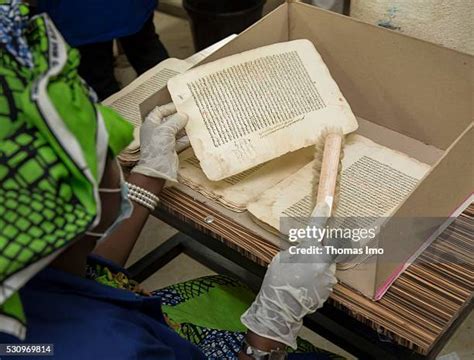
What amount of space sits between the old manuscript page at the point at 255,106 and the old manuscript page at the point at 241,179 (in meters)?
0.03

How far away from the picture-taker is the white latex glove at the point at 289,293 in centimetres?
77

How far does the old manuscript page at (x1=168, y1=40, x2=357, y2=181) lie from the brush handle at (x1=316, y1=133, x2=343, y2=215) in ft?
0.25

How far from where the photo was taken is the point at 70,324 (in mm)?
608

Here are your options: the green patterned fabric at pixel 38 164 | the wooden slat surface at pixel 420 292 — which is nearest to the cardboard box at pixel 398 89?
the wooden slat surface at pixel 420 292

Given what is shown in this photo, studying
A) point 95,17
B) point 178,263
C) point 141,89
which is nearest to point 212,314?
point 141,89

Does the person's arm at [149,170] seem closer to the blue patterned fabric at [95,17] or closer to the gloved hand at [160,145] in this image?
the gloved hand at [160,145]

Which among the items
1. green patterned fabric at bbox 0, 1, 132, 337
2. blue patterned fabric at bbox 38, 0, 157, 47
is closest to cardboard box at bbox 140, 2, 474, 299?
green patterned fabric at bbox 0, 1, 132, 337

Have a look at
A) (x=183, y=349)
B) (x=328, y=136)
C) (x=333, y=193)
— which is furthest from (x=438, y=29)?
(x=183, y=349)

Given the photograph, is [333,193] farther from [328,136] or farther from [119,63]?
[119,63]

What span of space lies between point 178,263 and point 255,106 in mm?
915

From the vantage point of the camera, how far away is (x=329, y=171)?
873 mm

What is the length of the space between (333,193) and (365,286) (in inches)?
6.1

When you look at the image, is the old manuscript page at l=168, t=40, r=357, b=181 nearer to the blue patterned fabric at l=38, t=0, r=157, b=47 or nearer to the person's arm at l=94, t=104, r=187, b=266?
the person's arm at l=94, t=104, r=187, b=266

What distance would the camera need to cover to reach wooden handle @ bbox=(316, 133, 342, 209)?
0.85 metres
